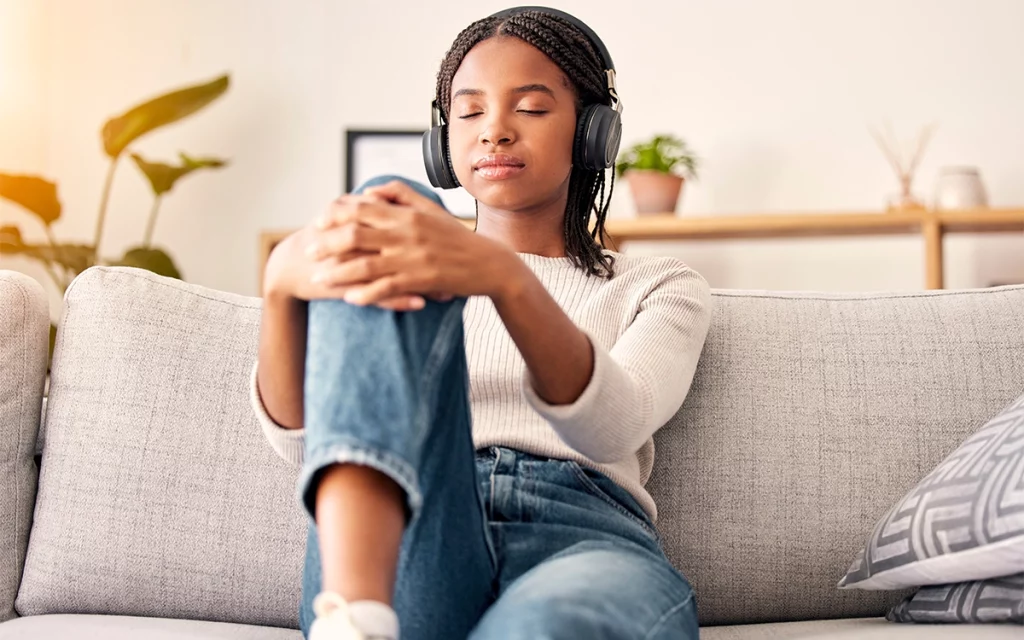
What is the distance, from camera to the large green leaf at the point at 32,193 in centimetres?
296

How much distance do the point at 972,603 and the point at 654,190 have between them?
2065mm

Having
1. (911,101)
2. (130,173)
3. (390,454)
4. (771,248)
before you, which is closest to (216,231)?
(130,173)

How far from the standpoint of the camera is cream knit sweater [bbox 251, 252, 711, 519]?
3.20 ft

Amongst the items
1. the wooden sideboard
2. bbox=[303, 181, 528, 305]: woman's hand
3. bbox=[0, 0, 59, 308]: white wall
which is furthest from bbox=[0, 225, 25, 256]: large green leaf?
bbox=[303, 181, 528, 305]: woman's hand

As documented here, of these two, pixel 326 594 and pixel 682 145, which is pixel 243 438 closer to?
pixel 326 594

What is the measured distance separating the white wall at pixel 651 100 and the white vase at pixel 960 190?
195 mm

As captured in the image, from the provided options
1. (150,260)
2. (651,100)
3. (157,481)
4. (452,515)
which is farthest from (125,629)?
(651,100)

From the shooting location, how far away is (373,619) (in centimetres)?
74

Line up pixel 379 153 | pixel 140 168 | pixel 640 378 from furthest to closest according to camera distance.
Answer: pixel 379 153
pixel 140 168
pixel 640 378

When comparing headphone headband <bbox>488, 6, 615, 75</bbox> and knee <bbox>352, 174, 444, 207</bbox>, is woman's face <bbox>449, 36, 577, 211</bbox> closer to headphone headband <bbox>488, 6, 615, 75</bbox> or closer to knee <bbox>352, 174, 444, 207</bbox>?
headphone headband <bbox>488, 6, 615, 75</bbox>

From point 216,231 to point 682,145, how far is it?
1449 millimetres

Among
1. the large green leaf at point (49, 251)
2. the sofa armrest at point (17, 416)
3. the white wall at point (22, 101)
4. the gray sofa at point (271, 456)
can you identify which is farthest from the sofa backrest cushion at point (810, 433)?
the white wall at point (22, 101)

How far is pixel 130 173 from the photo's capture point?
3.45m

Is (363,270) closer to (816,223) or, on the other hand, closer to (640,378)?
(640,378)
